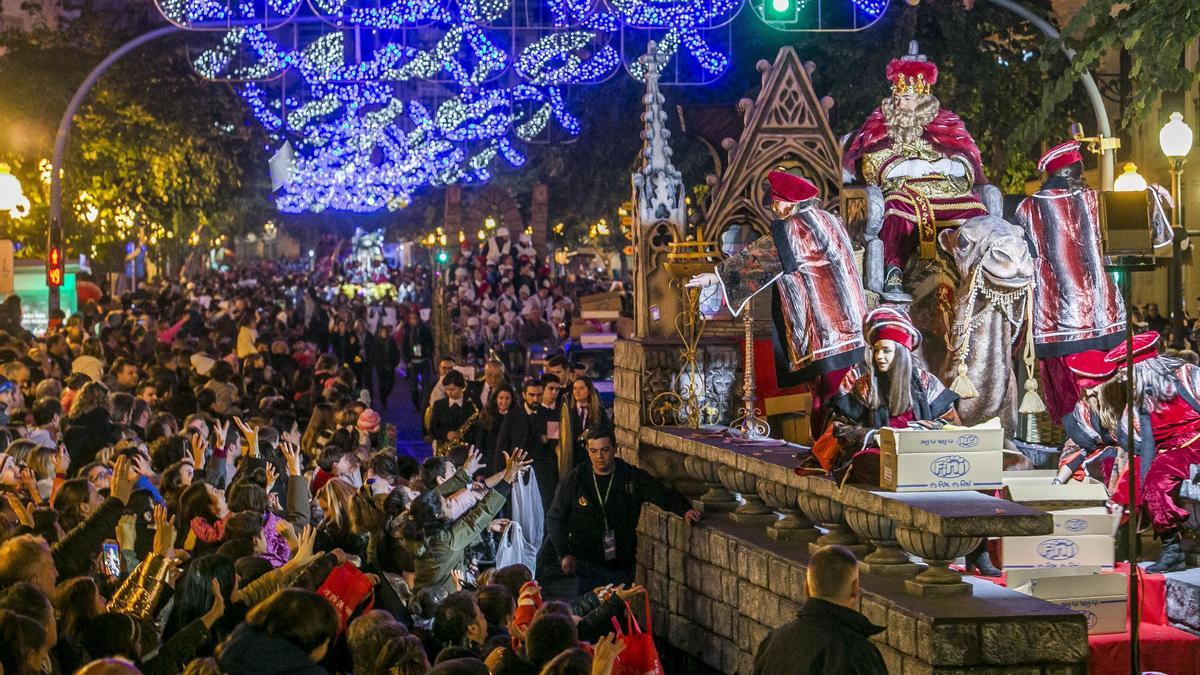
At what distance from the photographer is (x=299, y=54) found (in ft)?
76.5

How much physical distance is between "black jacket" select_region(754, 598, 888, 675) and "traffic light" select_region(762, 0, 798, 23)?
1311 cm

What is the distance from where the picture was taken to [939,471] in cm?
888

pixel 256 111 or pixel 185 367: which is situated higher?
pixel 256 111

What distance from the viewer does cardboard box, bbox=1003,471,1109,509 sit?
31.9 ft

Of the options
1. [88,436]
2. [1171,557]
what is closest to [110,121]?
[88,436]

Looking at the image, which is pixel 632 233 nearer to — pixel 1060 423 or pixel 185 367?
pixel 1060 423

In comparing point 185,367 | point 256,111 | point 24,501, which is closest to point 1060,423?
point 24,501

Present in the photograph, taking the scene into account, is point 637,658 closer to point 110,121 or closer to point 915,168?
point 915,168

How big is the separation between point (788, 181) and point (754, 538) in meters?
2.68

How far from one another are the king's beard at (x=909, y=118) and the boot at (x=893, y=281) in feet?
3.14

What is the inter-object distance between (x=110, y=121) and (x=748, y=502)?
Answer: 23.5 metres

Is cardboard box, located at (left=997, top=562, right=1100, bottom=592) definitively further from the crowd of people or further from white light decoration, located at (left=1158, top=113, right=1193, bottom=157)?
white light decoration, located at (left=1158, top=113, right=1193, bottom=157)

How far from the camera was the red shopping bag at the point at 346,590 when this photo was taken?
768 cm

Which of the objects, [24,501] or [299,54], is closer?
[24,501]
